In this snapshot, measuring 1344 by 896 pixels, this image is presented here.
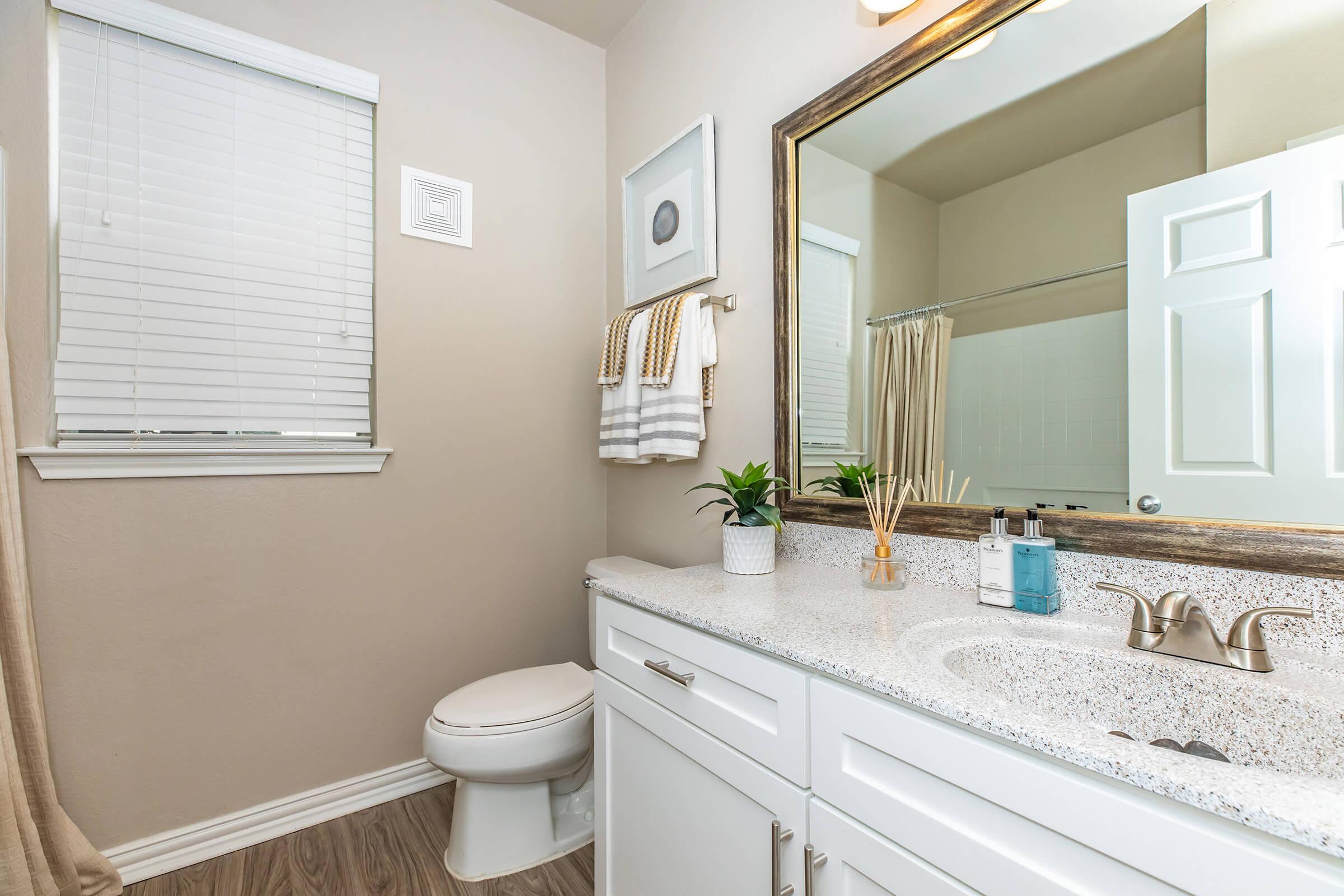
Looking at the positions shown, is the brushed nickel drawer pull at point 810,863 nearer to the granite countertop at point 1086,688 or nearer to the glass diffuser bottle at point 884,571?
the granite countertop at point 1086,688

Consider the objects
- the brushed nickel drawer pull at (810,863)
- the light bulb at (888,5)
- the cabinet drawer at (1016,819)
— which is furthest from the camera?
the light bulb at (888,5)


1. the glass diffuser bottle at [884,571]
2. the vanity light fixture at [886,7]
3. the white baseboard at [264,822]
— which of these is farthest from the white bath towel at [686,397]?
the white baseboard at [264,822]

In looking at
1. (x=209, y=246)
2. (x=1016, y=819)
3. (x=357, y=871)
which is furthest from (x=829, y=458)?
(x=209, y=246)

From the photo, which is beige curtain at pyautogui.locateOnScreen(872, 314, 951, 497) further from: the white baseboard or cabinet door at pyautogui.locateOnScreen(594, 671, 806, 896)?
the white baseboard

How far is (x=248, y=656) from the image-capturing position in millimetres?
1696

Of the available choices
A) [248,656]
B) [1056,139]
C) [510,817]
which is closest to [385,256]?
[248,656]

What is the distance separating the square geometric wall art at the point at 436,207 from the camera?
1914 mm

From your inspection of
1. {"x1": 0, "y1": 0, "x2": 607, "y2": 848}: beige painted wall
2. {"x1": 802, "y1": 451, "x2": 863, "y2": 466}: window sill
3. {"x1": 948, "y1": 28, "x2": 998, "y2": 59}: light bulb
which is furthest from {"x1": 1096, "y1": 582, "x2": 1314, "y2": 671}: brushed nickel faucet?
{"x1": 0, "y1": 0, "x2": 607, "y2": 848}: beige painted wall

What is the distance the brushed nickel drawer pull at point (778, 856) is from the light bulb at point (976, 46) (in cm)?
139

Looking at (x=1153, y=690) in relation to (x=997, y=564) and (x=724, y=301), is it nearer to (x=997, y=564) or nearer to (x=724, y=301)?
(x=997, y=564)

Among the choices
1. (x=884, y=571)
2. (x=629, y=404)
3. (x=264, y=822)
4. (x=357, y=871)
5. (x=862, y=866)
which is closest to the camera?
(x=862, y=866)

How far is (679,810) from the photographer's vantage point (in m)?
1.07

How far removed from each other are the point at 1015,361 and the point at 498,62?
192cm

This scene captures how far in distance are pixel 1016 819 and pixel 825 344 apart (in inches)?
41.7
